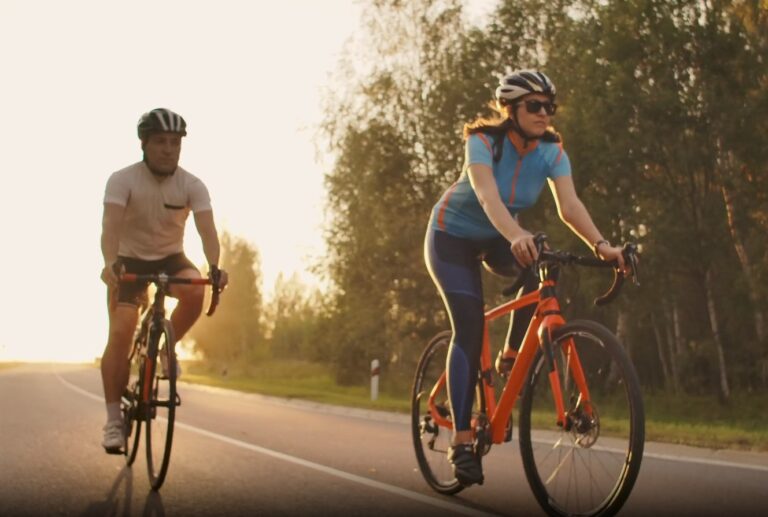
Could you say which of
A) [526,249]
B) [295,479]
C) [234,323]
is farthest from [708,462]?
[234,323]

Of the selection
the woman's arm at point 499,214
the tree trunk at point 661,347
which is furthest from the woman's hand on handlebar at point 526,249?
the tree trunk at point 661,347

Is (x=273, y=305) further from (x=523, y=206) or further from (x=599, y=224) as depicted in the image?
(x=523, y=206)

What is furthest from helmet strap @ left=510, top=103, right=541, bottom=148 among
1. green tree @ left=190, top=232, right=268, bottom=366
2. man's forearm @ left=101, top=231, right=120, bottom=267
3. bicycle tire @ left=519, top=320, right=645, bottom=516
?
green tree @ left=190, top=232, right=268, bottom=366

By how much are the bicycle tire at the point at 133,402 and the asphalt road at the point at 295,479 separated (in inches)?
6.4

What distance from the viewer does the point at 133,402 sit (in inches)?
261

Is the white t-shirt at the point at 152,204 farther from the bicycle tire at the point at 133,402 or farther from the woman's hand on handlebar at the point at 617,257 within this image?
the woman's hand on handlebar at the point at 617,257

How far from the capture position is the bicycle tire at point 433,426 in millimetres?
6109

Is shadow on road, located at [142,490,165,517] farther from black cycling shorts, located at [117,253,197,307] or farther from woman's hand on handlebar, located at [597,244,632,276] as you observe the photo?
woman's hand on handlebar, located at [597,244,632,276]

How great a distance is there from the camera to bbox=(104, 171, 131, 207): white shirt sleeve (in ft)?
21.6

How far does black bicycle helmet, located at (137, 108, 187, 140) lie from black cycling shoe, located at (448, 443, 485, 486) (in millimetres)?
2696

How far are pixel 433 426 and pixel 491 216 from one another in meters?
1.66

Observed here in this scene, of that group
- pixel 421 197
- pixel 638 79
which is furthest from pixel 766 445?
pixel 421 197

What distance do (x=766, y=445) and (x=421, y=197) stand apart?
22963 mm

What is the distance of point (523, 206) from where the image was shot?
5621 mm
